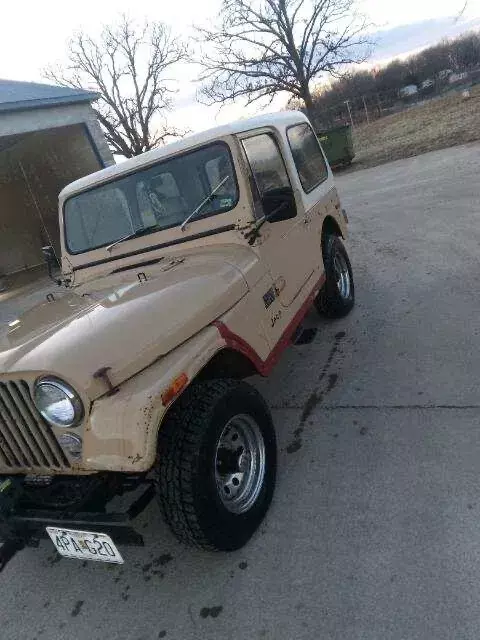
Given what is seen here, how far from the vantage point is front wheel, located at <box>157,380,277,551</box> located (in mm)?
2221

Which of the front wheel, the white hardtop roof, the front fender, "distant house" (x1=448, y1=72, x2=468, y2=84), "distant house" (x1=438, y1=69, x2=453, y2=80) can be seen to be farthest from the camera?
"distant house" (x1=438, y1=69, x2=453, y2=80)

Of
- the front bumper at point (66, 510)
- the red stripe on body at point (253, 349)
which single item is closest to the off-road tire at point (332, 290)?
the red stripe on body at point (253, 349)

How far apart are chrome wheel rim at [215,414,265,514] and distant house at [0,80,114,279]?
10854 millimetres

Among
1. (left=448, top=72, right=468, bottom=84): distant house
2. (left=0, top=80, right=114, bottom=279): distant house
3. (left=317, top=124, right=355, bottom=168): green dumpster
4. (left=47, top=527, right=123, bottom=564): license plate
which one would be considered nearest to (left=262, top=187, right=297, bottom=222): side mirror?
(left=47, top=527, right=123, bottom=564): license plate

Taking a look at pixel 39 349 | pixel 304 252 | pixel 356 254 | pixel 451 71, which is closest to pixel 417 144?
pixel 356 254

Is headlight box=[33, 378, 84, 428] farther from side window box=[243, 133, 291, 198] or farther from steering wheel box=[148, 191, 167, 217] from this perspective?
side window box=[243, 133, 291, 198]

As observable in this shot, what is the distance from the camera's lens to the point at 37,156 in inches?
577

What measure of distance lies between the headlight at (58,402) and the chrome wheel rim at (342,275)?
3.29 meters

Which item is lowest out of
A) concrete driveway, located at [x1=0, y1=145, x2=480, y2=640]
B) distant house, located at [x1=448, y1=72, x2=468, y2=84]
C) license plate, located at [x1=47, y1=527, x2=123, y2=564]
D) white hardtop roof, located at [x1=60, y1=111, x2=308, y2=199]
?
concrete driveway, located at [x1=0, y1=145, x2=480, y2=640]

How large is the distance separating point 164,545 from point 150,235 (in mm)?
1976

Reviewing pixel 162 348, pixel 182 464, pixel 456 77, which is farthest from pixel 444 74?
pixel 182 464

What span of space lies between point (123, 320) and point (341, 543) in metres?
1.52

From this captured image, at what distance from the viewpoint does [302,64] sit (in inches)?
1085

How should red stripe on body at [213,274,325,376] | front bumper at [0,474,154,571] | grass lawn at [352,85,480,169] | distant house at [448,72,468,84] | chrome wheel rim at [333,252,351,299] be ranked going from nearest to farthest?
front bumper at [0,474,154,571], red stripe on body at [213,274,325,376], chrome wheel rim at [333,252,351,299], grass lawn at [352,85,480,169], distant house at [448,72,468,84]
